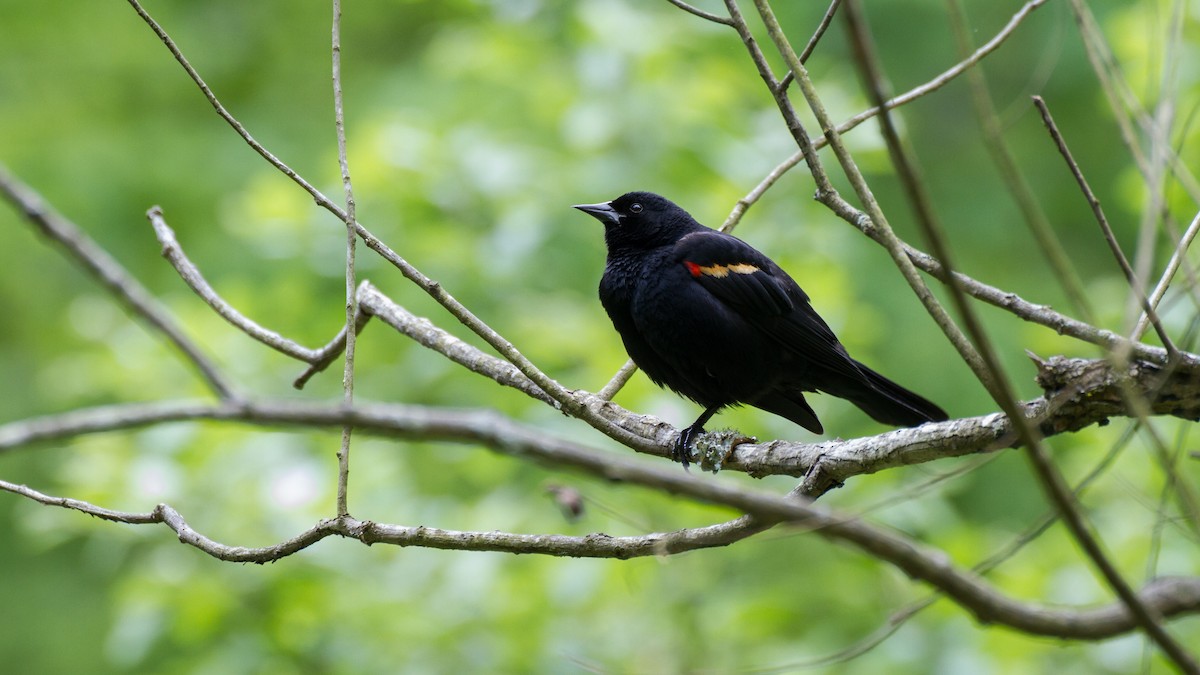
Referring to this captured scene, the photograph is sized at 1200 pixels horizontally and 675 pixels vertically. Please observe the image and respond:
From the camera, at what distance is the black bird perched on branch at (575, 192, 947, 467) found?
12.1ft

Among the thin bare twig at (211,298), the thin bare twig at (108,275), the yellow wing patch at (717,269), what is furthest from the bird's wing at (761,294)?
the thin bare twig at (108,275)

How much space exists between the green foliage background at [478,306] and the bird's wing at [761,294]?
59 centimetres

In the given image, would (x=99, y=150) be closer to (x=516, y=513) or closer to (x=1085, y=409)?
(x=516, y=513)

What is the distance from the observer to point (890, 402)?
361 cm

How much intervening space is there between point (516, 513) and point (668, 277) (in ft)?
4.73

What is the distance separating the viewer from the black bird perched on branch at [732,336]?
12.1ft

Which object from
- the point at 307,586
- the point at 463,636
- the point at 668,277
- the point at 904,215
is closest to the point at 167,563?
the point at 307,586

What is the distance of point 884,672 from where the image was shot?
4359 millimetres

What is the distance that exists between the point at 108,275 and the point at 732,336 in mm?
2866

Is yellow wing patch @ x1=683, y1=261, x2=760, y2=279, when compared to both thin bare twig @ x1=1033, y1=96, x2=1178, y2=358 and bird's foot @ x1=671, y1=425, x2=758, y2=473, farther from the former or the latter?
thin bare twig @ x1=1033, y1=96, x2=1178, y2=358

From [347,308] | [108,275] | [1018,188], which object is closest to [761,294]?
[347,308]

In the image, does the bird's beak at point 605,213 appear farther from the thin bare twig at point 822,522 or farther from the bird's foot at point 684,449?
the thin bare twig at point 822,522

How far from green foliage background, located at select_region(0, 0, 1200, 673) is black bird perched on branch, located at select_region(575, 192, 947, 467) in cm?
46

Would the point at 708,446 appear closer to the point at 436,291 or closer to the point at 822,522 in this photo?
the point at 436,291
